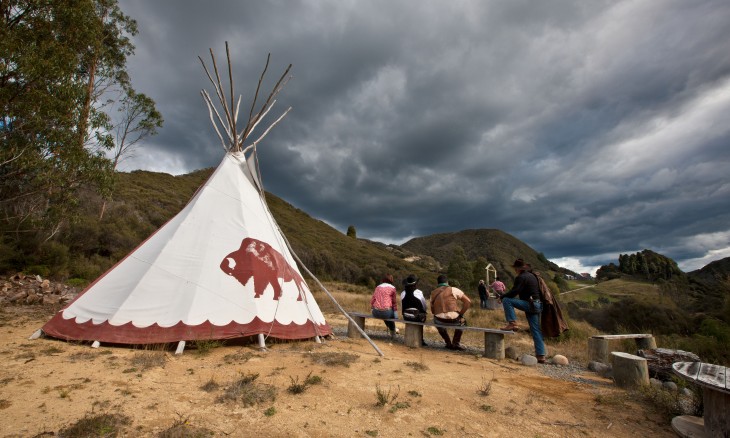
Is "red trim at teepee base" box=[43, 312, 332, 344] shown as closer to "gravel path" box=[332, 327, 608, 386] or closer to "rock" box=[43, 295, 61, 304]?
"gravel path" box=[332, 327, 608, 386]

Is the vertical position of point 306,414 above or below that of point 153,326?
below

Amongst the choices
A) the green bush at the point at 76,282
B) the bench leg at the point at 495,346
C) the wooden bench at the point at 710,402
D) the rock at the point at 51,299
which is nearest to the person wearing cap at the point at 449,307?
the bench leg at the point at 495,346

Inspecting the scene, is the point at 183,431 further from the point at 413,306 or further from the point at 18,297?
the point at 18,297

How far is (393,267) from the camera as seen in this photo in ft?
128

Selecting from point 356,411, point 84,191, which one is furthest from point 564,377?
point 84,191

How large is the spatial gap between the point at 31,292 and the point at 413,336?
9652 millimetres

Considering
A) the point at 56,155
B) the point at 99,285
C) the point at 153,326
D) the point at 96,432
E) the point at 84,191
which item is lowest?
the point at 96,432

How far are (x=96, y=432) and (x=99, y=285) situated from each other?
3861 millimetres

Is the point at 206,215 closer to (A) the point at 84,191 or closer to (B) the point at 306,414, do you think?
(B) the point at 306,414

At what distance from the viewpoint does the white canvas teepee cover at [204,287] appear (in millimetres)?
5043

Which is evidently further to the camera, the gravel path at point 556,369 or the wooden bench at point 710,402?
the gravel path at point 556,369

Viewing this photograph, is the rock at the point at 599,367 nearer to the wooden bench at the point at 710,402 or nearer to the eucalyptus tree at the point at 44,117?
the wooden bench at the point at 710,402

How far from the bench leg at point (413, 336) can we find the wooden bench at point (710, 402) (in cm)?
420

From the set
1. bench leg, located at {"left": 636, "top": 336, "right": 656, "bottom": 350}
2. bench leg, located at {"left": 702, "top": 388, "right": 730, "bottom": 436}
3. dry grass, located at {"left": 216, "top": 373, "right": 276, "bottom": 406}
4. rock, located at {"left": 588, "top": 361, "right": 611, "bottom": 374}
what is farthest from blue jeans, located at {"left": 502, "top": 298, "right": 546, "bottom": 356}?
dry grass, located at {"left": 216, "top": 373, "right": 276, "bottom": 406}
